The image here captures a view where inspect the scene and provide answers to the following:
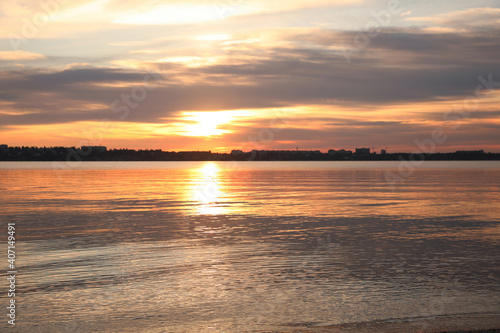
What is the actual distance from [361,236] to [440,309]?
51.4ft

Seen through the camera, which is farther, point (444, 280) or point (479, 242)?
point (479, 242)

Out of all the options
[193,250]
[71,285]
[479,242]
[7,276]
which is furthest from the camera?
[479,242]

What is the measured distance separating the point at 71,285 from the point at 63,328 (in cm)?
476

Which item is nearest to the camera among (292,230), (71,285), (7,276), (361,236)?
(71,285)

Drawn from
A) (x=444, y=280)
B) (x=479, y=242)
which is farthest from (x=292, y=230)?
(x=444, y=280)

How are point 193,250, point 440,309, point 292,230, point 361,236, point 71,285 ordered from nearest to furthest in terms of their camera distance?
point 440,309 → point 71,285 → point 193,250 → point 361,236 → point 292,230

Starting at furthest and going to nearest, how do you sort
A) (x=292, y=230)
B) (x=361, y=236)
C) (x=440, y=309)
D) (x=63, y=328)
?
(x=292, y=230), (x=361, y=236), (x=440, y=309), (x=63, y=328)

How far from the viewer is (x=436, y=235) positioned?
32.4m

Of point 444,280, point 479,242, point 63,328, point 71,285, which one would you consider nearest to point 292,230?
point 479,242

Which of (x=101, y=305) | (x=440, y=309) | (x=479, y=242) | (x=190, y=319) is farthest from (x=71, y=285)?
(x=479, y=242)

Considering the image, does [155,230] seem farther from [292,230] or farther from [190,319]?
[190,319]

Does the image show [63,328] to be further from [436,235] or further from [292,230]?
[436,235]

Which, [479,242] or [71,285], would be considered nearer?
[71,285]

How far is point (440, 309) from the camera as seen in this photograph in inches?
651
